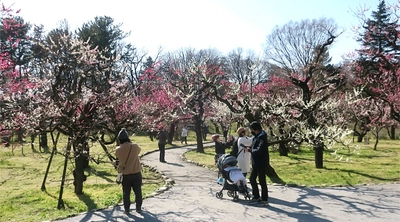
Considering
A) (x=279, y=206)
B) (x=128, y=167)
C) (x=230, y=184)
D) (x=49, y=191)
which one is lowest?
(x=49, y=191)

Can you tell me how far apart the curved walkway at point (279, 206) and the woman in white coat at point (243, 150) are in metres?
0.91

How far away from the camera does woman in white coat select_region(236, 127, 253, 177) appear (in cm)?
866

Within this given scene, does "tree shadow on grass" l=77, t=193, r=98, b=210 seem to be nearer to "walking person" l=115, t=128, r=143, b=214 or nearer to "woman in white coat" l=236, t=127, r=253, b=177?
"walking person" l=115, t=128, r=143, b=214

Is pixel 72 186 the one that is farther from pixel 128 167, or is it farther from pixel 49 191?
pixel 128 167

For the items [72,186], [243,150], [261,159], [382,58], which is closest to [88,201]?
[72,186]

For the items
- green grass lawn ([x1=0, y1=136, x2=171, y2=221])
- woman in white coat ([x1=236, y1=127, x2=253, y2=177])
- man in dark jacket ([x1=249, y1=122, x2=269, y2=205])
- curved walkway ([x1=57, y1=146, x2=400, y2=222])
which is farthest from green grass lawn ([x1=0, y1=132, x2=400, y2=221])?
man in dark jacket ([x1=249, y1=122, x2=269, y2=205])

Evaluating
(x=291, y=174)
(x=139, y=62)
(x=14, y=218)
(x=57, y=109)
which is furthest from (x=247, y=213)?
(x=139, y=62)

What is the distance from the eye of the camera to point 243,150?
28.8ft

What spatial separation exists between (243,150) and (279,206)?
6.43 ft

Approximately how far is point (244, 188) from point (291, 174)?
5462 millimetres

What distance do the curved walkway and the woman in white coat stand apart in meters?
0.91

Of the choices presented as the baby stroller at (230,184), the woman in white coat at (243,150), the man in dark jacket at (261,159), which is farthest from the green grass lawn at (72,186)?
the man in dark jacket at (261,159)

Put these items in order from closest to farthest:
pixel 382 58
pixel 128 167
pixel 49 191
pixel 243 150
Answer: pixel 128 167 < pixel 243 150 < pixel 49 191 < pixel 382 58

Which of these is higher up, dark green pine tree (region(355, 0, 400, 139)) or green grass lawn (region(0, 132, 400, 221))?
dark green pine tree (region(355, 0, 400, 139))
